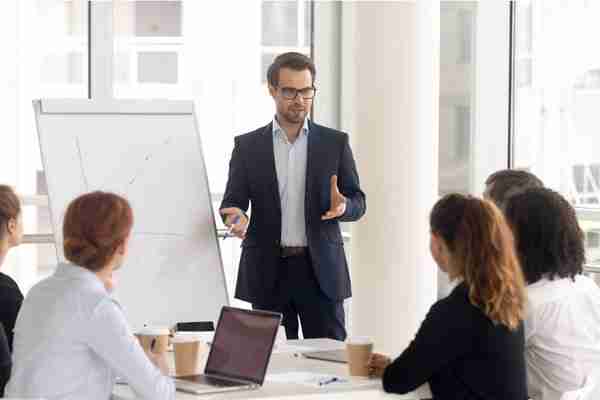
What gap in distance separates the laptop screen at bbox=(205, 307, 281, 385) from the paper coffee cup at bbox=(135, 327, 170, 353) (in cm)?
15

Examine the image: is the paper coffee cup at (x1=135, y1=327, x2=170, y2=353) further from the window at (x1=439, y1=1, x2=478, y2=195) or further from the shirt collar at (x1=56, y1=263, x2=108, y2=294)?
the window at (x1=439, y1=1, x2=478, y2=195)

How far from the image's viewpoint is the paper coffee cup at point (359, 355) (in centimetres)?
305

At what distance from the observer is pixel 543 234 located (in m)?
3.19

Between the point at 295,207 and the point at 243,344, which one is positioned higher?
the point at 295,207

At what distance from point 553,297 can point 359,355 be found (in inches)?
22.6

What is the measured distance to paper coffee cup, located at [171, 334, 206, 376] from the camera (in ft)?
10.1

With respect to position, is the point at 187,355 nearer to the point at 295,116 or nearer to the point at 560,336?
the point at 560,336

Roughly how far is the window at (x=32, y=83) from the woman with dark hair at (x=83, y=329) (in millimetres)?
3755

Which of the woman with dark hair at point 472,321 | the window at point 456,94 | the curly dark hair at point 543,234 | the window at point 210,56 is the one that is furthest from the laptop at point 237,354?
the window at point 456,94

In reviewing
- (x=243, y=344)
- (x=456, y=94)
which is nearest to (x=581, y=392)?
(x=243, y=344)

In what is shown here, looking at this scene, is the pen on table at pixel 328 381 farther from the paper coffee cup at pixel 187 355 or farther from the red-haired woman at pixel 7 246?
the red-haired woman at pixel 7 246

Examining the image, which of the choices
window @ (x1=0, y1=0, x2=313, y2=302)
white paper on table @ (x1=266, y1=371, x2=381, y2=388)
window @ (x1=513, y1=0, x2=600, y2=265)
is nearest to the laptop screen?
white paper on table @ (x1=266, y1=371, x2=381, y2=388)

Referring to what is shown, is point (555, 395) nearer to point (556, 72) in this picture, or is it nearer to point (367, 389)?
point (367, 389)

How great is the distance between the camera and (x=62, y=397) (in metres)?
2.69
